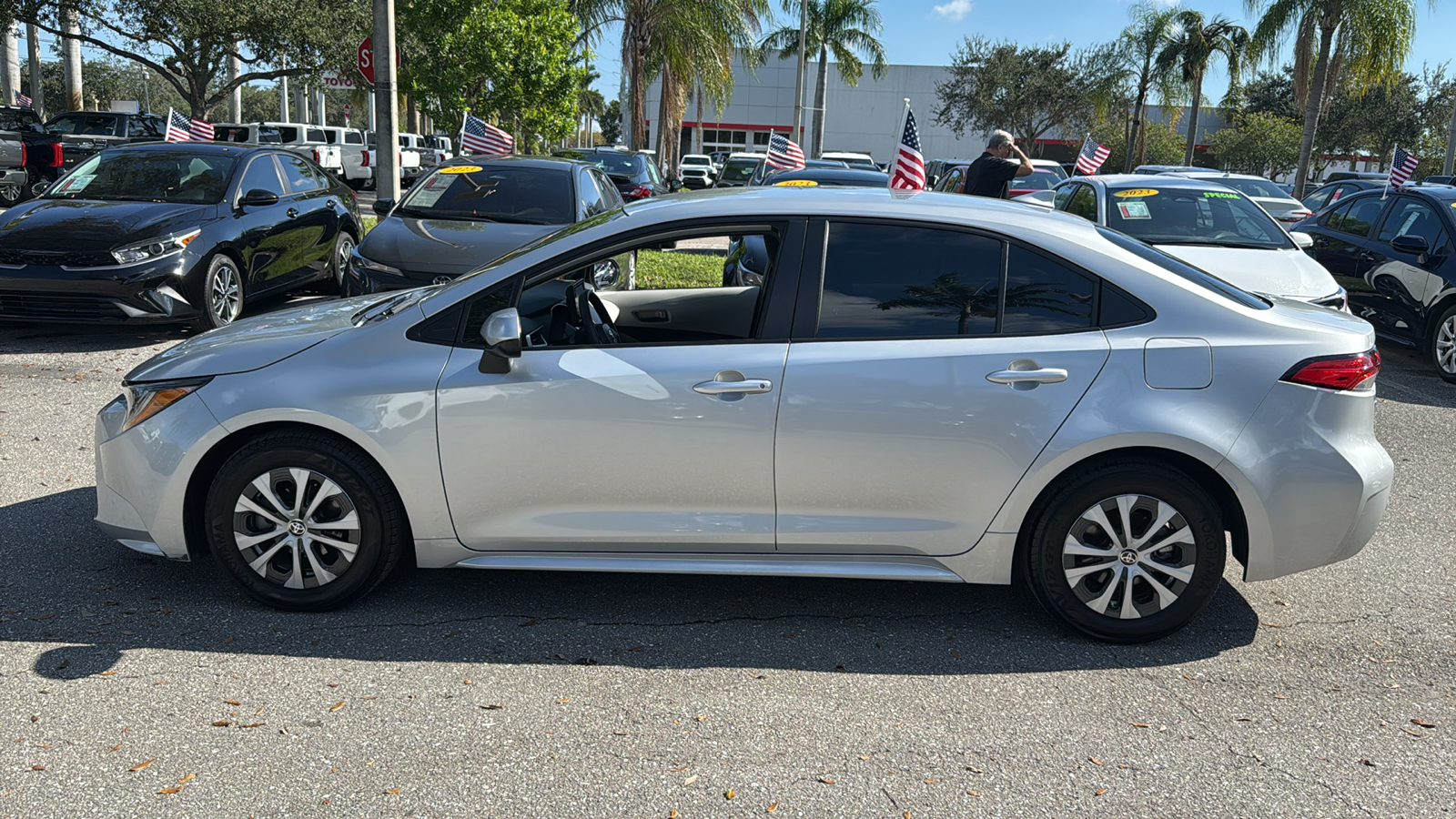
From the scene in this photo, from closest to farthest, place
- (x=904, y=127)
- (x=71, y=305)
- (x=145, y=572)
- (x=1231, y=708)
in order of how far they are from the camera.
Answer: (x=1231, y=708)
(x=145, y=572)
(x=71, y=305)
(x=904, y=127)

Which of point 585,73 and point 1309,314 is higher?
point 585,73

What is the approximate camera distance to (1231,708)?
12.0 feet

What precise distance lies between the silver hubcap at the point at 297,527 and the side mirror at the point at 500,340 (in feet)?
2.36

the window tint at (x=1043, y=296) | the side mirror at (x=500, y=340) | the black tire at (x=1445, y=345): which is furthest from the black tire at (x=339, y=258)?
the black tire at (x=1445, y=345)

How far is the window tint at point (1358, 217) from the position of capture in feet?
36.6

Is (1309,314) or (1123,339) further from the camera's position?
(1309,314)

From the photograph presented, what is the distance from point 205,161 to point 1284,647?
367 inches

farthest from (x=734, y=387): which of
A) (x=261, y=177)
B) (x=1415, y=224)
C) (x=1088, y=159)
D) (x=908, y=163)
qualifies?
(x=1088, y=159)

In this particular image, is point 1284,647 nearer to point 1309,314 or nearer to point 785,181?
point 1309,314

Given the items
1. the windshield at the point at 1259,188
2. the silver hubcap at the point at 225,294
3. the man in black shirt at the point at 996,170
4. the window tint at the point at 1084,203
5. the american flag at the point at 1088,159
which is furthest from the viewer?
the windshield at the point at 1259,188

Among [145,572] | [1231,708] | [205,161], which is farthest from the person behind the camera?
[205,161]

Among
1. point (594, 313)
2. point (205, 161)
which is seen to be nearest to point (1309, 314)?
point (594, 313)

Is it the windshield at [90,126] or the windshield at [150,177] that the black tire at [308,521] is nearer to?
the windshield at [150,177]

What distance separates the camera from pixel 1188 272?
166 inches
